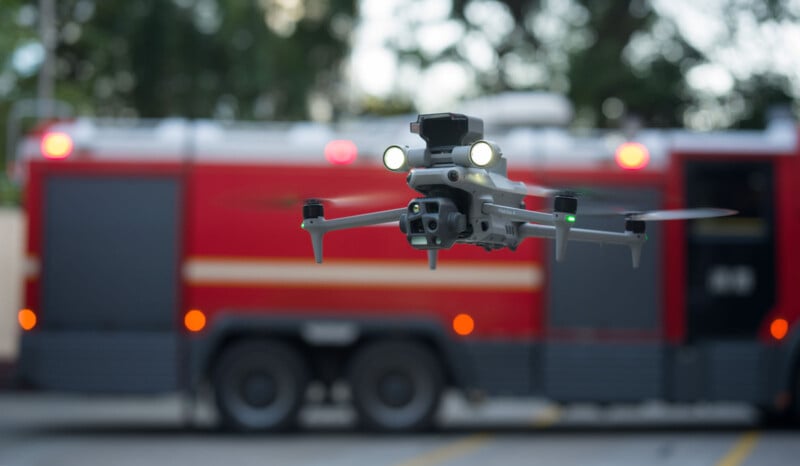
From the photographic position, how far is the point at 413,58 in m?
29.6

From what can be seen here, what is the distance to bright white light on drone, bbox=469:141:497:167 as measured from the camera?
13.0 ft

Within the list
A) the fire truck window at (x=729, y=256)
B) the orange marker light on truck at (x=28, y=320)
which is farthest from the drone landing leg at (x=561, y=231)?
the orange marker light on truck at (x=28, y=320)

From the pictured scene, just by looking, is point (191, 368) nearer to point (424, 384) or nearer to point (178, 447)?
point (178, 447)

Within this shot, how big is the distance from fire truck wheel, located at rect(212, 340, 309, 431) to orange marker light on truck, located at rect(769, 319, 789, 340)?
5.26 m

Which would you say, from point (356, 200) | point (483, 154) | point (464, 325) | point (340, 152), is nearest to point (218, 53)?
point (340, 152)

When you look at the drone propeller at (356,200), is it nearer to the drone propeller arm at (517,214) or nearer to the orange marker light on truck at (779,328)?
the drone propeller arm at (517,214)

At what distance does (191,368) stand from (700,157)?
6170mm

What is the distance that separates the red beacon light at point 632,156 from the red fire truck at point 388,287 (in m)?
0.02

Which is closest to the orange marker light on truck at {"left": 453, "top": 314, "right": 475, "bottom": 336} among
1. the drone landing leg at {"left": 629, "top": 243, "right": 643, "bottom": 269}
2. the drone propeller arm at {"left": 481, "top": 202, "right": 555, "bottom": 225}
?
the drone landing leg at {"left": 629, "top": 243, "right": 643, "bottom": 269}

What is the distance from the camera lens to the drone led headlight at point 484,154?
156 inches

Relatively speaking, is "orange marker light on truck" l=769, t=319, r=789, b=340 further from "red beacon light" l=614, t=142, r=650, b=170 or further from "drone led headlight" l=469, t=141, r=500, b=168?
"drone led headlight" l=469, t=141, r=500, b=168

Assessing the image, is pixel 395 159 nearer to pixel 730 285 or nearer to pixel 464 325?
pixel 464 325

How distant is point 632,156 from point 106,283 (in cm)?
607

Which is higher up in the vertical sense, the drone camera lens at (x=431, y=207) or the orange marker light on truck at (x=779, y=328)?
the drone camera lens at (x=431, y=207)
